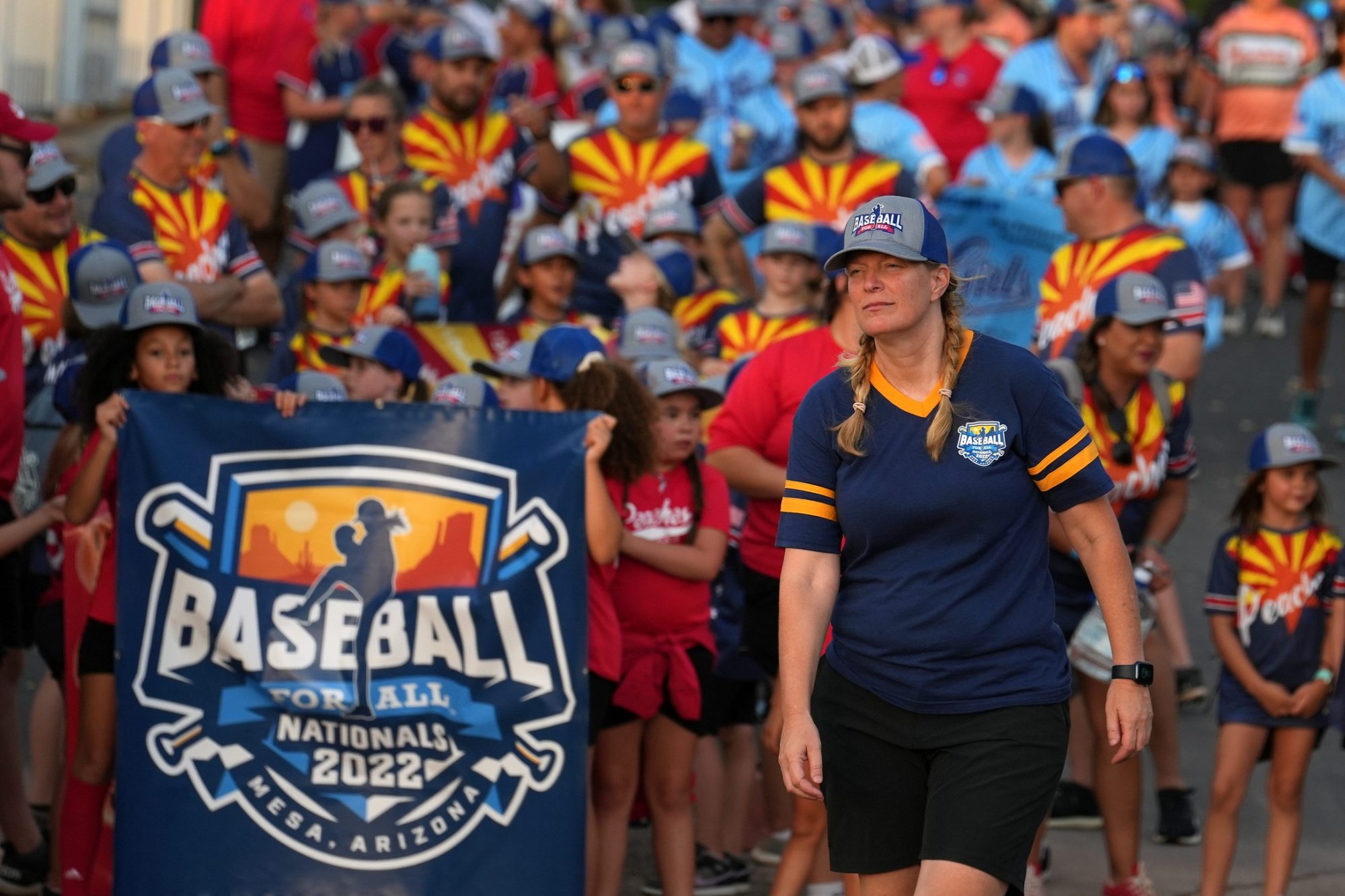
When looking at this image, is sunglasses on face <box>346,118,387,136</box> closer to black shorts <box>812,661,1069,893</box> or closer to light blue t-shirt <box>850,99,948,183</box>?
light blue t-shirt <box>850,99,948,183</box>

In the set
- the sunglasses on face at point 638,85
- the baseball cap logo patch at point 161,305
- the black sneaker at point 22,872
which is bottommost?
the black sneaker at point 22,872

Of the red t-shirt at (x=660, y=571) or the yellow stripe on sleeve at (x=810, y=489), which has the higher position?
the yellow stripe on sleeve at (x=810, y=489)

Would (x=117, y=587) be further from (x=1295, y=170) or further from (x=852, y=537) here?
(x=1295, y=170)

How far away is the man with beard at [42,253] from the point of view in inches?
301

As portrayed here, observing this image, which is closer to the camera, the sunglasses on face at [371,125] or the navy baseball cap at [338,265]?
the navy baseball cap at [338,265]

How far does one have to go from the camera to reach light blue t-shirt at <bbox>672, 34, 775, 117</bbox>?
13359mm

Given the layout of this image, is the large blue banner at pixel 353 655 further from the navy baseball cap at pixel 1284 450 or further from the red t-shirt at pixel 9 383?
the navy baseball cap at pixel 1284 450

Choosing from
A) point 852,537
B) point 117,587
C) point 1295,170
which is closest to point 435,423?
point 117,587

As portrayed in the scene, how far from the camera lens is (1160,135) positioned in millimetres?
12922

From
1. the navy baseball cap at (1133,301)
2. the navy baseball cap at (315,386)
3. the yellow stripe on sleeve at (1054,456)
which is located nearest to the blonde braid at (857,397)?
the yellow stripe on sleeve at (1054,456)

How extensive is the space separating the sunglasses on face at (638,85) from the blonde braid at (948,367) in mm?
5670

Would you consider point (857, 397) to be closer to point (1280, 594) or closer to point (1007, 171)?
point (1280, 594)

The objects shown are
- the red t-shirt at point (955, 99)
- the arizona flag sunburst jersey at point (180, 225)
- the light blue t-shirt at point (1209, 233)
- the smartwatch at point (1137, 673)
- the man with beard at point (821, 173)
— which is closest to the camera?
the smartwatch at point (1137, 673)

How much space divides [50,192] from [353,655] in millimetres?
2674
